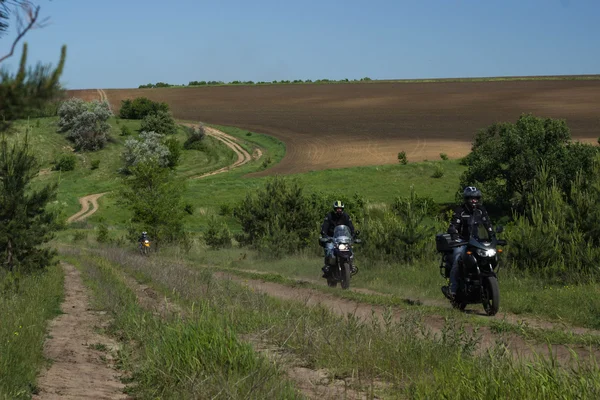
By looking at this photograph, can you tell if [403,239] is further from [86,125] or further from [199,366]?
[86,125]

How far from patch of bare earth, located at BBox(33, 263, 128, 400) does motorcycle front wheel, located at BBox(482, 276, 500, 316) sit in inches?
230

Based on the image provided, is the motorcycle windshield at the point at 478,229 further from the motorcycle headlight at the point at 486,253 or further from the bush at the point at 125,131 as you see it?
the bush at the point at 125,131

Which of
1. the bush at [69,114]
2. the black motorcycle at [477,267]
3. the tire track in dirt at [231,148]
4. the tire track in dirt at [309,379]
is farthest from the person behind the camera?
the bush at [69,114]

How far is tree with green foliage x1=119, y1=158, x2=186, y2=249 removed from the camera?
123 feet

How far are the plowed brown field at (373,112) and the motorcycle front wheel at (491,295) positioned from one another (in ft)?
217

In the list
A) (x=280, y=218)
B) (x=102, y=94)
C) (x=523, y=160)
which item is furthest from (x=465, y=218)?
(x=102, y=94)

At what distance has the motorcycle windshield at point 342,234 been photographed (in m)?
17.0

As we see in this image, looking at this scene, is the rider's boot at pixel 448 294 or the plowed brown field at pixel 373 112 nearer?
the rider's boot at pixel 448 294

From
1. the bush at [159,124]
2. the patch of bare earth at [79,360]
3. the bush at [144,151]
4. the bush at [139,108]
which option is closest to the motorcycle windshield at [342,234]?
the patch of bare earth at [79,360]

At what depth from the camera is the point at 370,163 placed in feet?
260

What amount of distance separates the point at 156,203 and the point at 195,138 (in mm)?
61294

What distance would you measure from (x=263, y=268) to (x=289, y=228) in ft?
17.3

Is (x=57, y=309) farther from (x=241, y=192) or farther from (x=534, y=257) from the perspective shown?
(x=241, y=192)

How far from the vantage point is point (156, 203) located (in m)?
37.8
